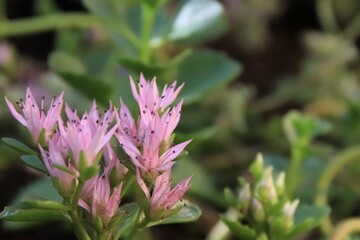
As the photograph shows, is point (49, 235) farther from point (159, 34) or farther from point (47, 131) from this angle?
point (47, 131)

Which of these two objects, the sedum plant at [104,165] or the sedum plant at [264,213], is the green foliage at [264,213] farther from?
the sedum plant at [104,165]

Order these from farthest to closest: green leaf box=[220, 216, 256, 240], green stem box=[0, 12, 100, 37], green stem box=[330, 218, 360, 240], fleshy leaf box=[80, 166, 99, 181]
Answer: green stem box=[0, 12, 100, 37]
green stem box=[330, 218, 360, 240]
green leaf box=[220, 216, 256, 240]
fleshy leaf box=[80, 166, 99, 181]

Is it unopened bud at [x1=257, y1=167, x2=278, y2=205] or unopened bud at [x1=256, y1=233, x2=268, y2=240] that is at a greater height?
unopened bud at [x1=257, y1=167, x2=278, y2=205]

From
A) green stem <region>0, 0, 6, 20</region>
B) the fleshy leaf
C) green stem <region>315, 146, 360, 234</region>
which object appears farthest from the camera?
green stem <region>0, 0, 6, 20</region>

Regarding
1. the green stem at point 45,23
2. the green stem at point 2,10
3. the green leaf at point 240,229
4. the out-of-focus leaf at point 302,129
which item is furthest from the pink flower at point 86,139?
the green stem at point 2,10

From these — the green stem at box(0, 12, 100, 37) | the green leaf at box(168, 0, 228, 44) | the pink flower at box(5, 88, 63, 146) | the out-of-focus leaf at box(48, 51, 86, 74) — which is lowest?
the pink flower at box(5, 88, 63, 146)

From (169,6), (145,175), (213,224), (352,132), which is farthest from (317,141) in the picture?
(145,175)

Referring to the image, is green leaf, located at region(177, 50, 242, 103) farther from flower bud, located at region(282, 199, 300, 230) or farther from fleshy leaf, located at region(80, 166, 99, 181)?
fleshy leaf, located at region(80, 166, 99, 181)

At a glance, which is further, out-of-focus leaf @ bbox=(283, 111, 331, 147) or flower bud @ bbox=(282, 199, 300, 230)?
out-of-focus leaf @ bbox=(283, 111, 331, 147)

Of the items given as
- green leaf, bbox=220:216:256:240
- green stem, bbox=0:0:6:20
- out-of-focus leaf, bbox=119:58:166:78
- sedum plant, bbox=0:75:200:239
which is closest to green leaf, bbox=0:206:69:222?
sedum plant, bbox=0:75:200:239
